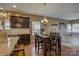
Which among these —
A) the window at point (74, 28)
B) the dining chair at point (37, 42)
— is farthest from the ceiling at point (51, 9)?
the dining chair at point (37, 42)

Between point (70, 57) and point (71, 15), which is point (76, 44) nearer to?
point (70, 57)

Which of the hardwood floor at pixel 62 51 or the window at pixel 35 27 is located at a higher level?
the window at pixel 35 27

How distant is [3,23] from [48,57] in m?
0.70

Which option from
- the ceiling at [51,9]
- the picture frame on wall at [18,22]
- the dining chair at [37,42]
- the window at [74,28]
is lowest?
the dining chair at [37,42]

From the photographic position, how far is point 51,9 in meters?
1.48

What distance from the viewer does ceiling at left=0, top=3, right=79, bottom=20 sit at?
141cm

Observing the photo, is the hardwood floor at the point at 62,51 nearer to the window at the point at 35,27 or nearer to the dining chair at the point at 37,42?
the dining chair at the point at 37,42

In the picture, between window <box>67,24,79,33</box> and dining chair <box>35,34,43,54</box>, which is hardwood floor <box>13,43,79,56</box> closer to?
dining chair <box>35,34,43,54</box>

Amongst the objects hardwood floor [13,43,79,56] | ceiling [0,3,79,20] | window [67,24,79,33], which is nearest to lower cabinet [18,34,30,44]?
hardwood floor [13,43,79,56]

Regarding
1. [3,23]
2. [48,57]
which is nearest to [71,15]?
[48,57]

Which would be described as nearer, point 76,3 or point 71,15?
point 76,3

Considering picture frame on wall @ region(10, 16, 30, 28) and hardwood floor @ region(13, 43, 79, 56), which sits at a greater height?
picture frame on wall @ region(10, 16, 30, 28)

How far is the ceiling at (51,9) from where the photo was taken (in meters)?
1.41

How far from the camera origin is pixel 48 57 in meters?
1.43
